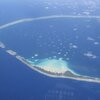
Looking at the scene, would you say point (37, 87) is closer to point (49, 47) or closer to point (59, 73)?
point (59, 73)

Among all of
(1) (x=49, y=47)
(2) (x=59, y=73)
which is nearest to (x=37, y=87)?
(2) (x=59, y=73)

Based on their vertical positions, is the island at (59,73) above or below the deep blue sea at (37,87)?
above

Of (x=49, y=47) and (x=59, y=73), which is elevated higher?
(x=49, y=47)

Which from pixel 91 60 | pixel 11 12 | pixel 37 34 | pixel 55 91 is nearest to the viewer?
pixel 55 91

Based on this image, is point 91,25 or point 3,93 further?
point 91,25

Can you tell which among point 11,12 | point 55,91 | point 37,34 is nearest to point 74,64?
point 55,91

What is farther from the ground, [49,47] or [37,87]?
[49,47]

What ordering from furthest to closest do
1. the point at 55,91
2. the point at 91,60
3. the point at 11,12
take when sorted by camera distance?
the point at 11,12
the point at 91,60
the point at 55,91

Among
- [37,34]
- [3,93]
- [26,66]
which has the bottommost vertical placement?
[3,93]

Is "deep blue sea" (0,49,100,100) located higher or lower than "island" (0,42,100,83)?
lower

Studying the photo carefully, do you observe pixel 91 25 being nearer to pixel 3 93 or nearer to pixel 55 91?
pixel 55 91

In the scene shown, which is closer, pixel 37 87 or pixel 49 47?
pixel 37 87
